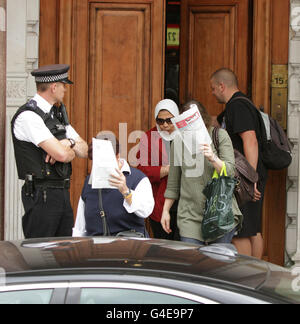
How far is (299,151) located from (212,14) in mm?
2056

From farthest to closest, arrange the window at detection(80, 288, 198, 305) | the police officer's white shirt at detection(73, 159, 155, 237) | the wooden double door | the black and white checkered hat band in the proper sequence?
the wooden double door < the black and white checkered hat band < the police officer's white shirt at detection(73, 159, 155, 237) < the window at detection(80, 288, 198, 305)

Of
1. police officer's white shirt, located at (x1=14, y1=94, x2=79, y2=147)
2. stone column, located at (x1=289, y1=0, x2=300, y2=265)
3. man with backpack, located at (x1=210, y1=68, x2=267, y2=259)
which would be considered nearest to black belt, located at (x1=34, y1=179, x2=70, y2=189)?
police officer's white shirt, located at (x1=14, y1=94, x2=79, y2=147)

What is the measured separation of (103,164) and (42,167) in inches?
31.5

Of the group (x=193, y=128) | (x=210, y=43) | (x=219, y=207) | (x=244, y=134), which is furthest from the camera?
(x=210, y=43)

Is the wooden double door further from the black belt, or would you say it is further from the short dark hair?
the black belt

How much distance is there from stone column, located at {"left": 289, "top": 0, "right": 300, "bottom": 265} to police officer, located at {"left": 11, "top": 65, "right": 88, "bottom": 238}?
287cm

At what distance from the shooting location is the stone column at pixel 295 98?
7738 millimetres

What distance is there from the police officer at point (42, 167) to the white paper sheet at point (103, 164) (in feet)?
1.95

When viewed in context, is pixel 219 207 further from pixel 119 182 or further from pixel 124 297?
pixel 124 297

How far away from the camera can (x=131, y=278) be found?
302 centimetres

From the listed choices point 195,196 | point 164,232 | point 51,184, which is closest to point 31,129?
point 51,184

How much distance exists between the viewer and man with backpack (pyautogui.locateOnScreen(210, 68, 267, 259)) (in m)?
6.74

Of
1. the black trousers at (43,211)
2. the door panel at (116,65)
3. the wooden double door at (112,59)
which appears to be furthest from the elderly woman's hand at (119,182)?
the door panel at (116,65)
